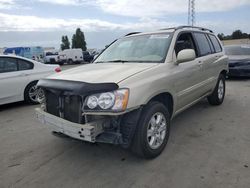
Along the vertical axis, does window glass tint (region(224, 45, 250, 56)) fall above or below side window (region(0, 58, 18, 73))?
above

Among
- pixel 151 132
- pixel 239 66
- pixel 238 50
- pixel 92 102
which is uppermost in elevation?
pixel 238 50

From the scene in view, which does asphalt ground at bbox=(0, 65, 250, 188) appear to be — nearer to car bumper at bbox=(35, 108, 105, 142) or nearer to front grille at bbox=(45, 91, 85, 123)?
car bumper at bbox=(35, 108, 105, 142)

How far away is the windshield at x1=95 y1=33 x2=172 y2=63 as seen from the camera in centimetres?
375

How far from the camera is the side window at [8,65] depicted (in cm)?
618

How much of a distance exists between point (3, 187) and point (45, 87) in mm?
1324

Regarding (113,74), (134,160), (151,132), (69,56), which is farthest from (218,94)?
(69,56)

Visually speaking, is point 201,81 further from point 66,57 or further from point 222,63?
point 66,57

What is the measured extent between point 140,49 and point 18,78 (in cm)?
390

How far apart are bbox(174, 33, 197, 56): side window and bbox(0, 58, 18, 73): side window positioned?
4595 mm

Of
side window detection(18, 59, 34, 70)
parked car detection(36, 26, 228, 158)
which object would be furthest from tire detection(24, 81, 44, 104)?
parked car detection(36, 26, 228, 158)

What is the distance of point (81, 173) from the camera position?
302 centimetres

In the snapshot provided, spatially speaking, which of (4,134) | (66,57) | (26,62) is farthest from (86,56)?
(4,134)

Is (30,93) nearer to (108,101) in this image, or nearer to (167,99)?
(167,99)

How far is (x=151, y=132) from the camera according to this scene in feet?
10.5
